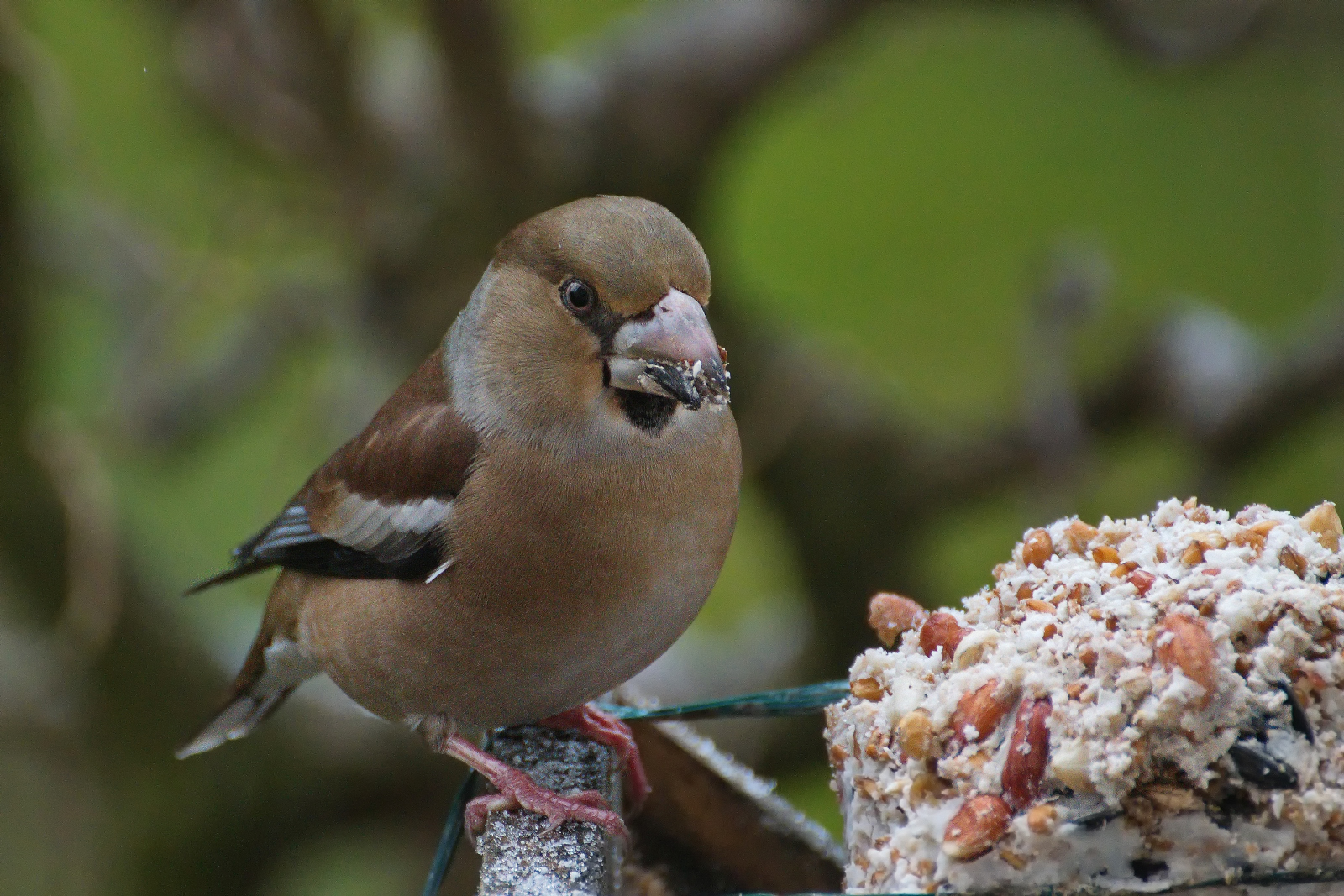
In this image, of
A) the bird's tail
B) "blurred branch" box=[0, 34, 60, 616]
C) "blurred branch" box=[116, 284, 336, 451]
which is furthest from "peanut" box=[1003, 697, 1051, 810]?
"blurred branch" box=[116, 284, 336, 451]

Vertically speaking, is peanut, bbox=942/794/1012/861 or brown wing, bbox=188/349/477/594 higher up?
brown wing, bbox=188/349/477/594

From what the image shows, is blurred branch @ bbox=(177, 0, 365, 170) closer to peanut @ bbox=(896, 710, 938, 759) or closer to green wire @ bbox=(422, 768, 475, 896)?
green wire @ bbox=(422, 768, 475, 896)

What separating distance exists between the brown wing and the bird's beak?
1.11ft

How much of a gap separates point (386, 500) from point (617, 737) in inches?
23.0

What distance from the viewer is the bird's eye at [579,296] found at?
2234mm

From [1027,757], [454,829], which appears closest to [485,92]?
[454,829]

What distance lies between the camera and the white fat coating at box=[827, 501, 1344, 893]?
4.91ft

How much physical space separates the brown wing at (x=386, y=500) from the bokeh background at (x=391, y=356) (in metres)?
1.17

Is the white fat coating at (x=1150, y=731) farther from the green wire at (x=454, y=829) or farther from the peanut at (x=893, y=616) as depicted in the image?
the green wire at (x=454, y=829)

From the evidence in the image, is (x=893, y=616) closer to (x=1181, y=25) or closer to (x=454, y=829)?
(x=454, y=829)

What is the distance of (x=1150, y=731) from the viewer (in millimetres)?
1516

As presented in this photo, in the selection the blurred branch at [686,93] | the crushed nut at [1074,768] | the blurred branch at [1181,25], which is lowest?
the crushed nut at [1074,768]

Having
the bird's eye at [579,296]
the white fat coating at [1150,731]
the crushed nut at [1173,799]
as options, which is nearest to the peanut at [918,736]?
the white fat coating at [1150,731]

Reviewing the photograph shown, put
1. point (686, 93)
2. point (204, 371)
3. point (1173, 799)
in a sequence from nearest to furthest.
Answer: point (1173, 799)
point (686, 93)
point (204, 371)
